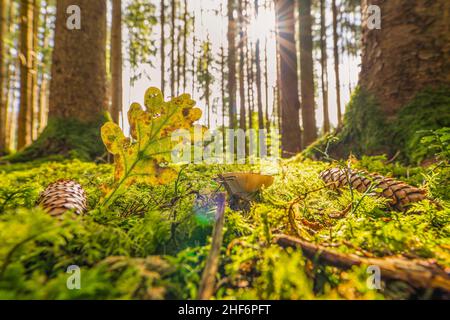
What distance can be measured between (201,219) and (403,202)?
1.09m

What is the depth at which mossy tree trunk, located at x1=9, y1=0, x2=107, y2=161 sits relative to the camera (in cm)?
482

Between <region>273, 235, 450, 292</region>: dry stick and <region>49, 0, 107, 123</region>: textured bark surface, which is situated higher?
<region>49, 0, 107, 123</region>: textured bark surface

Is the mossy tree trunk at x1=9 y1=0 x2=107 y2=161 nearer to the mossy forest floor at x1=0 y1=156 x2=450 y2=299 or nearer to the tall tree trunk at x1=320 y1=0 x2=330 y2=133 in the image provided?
the mossy forest floor at x1=0 y1=156 x2=450 y2=299

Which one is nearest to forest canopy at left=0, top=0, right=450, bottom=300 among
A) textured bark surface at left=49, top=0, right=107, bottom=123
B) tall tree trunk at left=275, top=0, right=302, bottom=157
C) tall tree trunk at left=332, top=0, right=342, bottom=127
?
textured bark surface at left=49, top=0, right=107, bottom=123

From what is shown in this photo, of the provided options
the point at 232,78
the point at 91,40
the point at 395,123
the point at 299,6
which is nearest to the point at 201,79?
the point at 232,78

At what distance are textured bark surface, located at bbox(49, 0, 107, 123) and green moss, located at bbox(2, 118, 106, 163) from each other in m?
0.19

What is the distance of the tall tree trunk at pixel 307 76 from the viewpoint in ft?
27.4

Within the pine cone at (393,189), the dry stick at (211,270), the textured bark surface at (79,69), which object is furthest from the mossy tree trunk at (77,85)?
the dry stick at (211,270)

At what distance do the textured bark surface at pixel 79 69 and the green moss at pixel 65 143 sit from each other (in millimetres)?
194

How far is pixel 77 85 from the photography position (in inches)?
201

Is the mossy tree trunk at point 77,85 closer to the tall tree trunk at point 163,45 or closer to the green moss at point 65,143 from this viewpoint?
the green moss at point 65,143

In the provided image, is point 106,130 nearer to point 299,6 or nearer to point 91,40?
point 91,40

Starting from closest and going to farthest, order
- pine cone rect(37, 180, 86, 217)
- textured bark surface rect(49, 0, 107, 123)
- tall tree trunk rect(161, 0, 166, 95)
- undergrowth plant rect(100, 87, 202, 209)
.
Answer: pine cone rect(37, 180, 86, 217)
undergrowth plant rect(100, 87, 202, 209)
textured bark surface rect(49, 0, 107, 123)
tall tree trunk rect(161, 0, 166, 95)

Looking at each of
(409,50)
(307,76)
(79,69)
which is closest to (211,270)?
(409,50)
